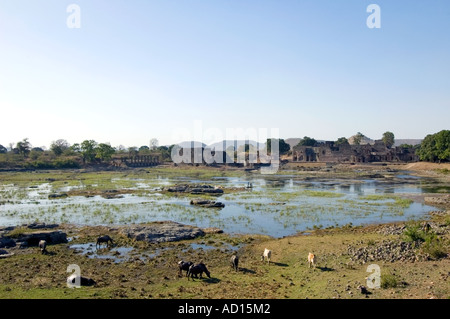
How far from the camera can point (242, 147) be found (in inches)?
6727

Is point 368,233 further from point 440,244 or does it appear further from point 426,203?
point 426,203

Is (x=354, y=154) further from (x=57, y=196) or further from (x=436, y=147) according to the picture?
(x=57, y=196)

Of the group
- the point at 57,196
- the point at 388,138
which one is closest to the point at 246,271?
the point at 57,196

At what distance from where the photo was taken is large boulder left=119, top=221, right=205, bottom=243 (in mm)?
22578

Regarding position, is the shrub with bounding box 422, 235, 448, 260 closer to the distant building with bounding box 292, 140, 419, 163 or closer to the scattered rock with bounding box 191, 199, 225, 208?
the scattered rock with bounding box 191, 199, 225, 208

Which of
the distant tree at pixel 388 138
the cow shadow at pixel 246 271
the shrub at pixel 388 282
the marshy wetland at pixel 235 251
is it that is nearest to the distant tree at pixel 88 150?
the marshy wetland at pixel 235 251

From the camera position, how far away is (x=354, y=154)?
12019cm

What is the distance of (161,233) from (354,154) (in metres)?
111

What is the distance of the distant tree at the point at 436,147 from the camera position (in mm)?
85000

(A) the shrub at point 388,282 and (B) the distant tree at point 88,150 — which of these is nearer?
(A) the shrub at point 388,282

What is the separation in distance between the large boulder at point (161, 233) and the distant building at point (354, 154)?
103448 mm

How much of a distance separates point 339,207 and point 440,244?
20.3 meters

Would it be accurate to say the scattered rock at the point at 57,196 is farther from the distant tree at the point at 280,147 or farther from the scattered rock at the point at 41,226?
the distant tree at the point at 280,147
